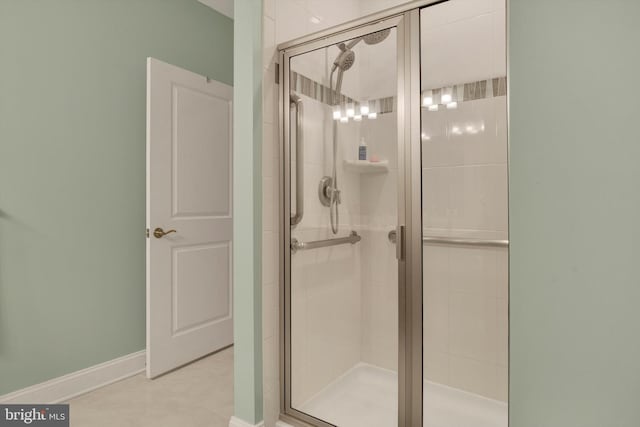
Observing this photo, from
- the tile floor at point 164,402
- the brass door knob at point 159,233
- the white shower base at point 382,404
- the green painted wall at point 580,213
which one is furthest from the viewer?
the brass door knob at point 159,233

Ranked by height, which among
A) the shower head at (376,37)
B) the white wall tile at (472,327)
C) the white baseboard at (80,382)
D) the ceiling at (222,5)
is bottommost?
the white baseboard at (80,382)

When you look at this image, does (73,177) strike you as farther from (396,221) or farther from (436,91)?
(436,91)

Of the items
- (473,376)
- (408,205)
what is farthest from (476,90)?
(473,376)

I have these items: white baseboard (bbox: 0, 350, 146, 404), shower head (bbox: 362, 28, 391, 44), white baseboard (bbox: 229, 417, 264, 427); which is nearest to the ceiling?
shower head (bbox: 362, 28, 391, 44)

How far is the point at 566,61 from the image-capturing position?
68 cm

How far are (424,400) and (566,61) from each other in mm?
1289

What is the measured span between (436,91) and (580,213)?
98 cm

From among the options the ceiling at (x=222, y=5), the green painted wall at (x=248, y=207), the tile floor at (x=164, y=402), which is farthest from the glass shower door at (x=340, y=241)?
the ceiling at (x=222, y=5)

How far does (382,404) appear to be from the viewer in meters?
1.61

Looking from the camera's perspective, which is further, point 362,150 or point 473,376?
point 473,376

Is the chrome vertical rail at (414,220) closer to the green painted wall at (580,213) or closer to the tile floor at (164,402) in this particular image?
the green painted wall at (580,213)

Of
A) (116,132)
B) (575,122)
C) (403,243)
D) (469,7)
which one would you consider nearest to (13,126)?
(116,132)

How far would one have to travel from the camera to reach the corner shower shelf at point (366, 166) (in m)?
1.54

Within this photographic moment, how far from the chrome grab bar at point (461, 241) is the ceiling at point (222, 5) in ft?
7.58
